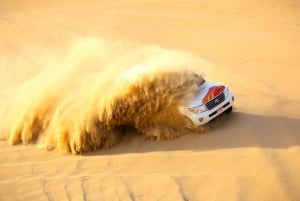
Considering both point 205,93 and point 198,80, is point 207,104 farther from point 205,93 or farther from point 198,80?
point 198,80

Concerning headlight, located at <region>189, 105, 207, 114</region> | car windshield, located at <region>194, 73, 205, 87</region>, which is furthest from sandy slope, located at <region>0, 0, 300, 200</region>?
car windshield, located at <region>194, 73, 205, 87</region>

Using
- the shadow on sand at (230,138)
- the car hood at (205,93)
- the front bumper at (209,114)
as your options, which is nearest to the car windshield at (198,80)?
the car hood at (205,93)

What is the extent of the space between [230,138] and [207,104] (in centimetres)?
64

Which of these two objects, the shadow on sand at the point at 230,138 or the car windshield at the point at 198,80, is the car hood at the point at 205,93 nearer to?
the car windshield at the point at 198,80

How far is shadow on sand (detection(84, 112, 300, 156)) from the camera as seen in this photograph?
7.23m

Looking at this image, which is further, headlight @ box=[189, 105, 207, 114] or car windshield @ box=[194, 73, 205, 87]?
car windshield @ box=[194, 73, 205, 87]

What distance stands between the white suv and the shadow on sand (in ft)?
0.83

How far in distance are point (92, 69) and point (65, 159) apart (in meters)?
2.33

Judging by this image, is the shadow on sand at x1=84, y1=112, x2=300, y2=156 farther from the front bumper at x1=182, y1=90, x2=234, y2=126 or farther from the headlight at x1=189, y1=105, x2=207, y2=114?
the headlight at x1=189, y1=105, x2=207, y2=114

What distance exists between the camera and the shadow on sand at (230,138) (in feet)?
23.7

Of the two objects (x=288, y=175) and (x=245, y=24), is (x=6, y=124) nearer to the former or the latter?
(x=288, y=175)

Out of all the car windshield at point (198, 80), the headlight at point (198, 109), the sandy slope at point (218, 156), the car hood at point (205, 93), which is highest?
the car windshield at point (198, 80)

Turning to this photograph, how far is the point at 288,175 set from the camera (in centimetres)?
644

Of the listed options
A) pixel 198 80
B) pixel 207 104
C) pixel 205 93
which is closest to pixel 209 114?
pixel 207 104
